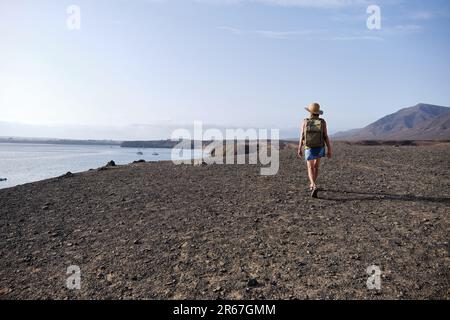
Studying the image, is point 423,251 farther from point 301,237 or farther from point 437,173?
point 437,173

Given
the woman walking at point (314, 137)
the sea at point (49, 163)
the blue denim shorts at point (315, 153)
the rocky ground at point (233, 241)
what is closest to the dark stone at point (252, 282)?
the rocky ground at point (233, 241)

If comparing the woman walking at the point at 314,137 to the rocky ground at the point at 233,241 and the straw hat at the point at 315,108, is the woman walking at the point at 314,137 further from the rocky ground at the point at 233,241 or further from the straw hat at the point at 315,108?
the rocky ground at the point at 233,241

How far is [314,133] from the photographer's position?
8.77m

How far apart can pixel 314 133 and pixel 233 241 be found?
170 inches

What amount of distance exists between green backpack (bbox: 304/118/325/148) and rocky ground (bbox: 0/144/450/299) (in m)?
1.47

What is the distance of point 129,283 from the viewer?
442cm

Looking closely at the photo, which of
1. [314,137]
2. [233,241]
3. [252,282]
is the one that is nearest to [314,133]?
[314,137]

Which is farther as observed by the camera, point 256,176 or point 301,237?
point 256,176

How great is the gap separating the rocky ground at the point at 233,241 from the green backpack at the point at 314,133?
1.47 m

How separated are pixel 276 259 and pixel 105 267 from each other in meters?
2.59

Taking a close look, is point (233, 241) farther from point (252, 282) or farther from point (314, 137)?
point (314, 137)

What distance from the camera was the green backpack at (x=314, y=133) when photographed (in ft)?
28.7
